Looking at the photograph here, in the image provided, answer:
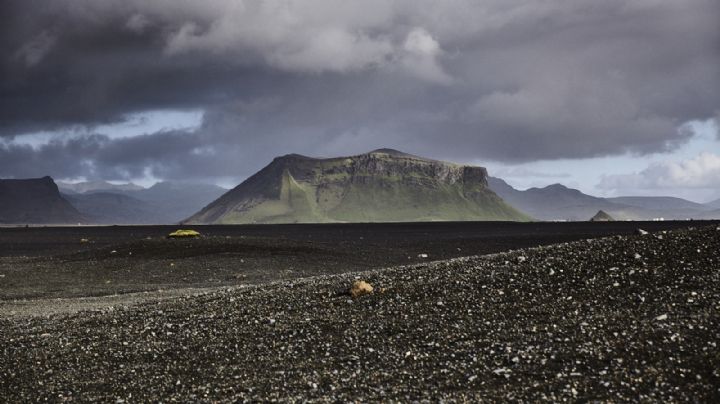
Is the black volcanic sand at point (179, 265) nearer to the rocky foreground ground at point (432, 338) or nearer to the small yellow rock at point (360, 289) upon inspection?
the rocky foreground ground at point (432, 338)

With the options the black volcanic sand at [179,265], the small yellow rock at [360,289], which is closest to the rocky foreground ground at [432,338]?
the small yellow rock at [360,289]

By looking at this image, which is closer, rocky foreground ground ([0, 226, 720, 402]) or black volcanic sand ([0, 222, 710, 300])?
rocky foreground ground ([0, 226, 720, 402])

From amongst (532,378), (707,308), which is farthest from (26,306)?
(707,308)

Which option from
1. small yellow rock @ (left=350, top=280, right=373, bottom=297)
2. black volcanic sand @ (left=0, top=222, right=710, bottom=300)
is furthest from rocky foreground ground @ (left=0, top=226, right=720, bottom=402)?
black volcanic sand @ (left=0, top=222, right=710, bottom=300)

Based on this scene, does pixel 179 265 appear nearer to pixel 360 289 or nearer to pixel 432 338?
pixel 360 289

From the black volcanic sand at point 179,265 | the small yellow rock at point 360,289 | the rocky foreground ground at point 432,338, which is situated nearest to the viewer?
the rocky foreground ground at point 432,338

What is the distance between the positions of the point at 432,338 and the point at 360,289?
18.0ft

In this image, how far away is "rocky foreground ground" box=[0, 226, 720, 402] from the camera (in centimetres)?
1465

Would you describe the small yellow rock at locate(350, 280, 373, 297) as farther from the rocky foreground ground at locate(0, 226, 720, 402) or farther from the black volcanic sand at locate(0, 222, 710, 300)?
the black volcanic sand at locate(0, 222, 710, 300)

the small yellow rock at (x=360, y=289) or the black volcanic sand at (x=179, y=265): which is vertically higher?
the small yellow rock at (x=360, y=289)

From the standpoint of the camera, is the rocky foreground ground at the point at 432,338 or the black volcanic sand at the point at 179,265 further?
the black volcanic sand at the point at 179,265

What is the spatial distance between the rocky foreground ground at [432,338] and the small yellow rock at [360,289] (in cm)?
36

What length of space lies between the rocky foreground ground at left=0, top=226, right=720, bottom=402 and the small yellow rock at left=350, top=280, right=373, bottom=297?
0.36 m

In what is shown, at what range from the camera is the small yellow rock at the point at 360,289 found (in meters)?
23.1
